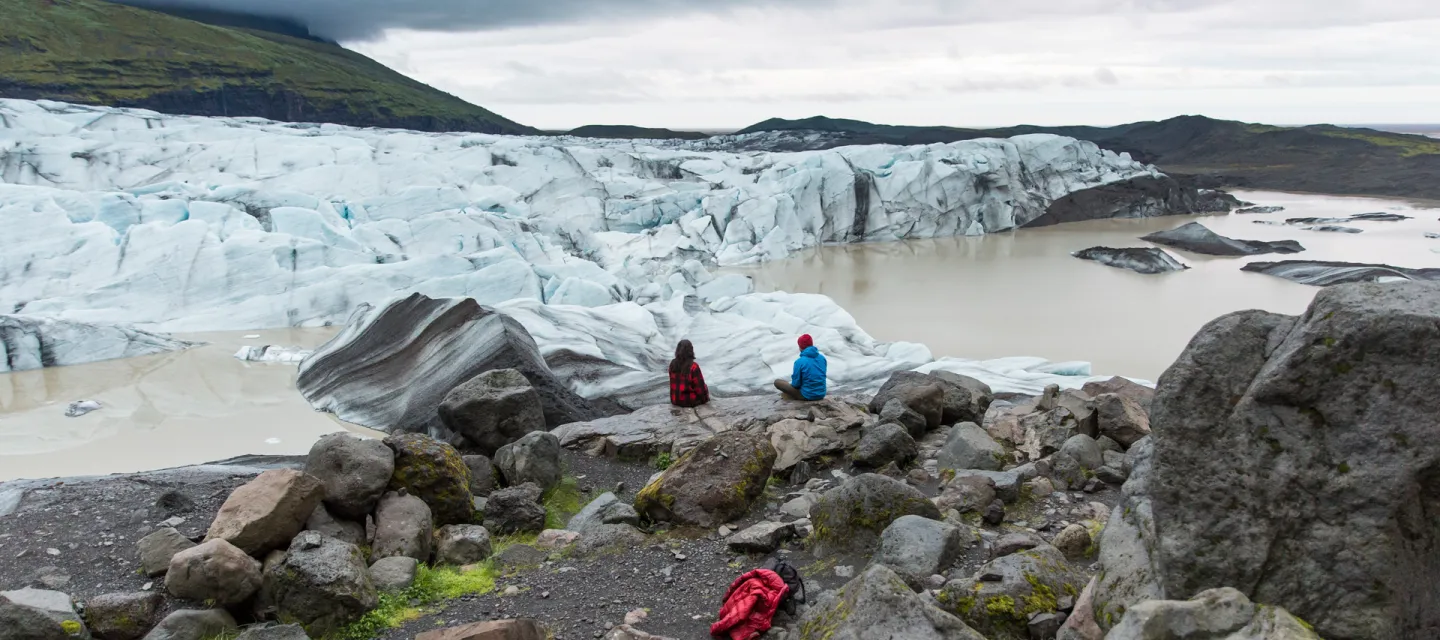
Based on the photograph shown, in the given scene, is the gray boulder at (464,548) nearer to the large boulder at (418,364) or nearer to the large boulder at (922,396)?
the large boulder at (418,364)

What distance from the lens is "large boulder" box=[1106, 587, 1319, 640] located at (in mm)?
2475

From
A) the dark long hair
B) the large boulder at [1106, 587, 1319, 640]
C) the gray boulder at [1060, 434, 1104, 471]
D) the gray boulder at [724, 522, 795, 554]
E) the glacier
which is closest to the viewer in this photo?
the large boulder at [1106, 587, 1319, 640]

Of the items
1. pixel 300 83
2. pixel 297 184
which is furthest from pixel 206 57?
pixel 297 184

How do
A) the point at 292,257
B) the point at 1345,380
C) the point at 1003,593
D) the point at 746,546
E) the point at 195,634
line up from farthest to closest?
1. the point at 292,257
2. the point at 746,546
3. the point at 195,634
4. the point at 1003,593
5. the point at 1345,380

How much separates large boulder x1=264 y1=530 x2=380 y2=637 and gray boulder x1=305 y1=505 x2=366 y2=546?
61 centimetres

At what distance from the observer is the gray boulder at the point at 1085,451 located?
6.00 meters

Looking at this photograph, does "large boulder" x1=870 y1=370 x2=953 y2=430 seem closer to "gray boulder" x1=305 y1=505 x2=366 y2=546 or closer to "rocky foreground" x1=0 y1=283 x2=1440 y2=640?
"rocky foreground" x1=0 y1=283 x2=1440 y2=640

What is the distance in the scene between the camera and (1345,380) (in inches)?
104

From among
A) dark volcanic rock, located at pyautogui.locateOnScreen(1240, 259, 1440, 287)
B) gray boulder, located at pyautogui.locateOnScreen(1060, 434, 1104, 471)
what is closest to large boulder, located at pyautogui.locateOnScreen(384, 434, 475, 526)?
gray boulder, located at pyautogui.locateOnScreen(1060, 434, 1104, 471)

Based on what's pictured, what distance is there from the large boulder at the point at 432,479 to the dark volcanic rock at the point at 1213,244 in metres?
26.0

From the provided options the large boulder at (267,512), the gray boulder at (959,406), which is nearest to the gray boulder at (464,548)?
the large boulder at (267,512)

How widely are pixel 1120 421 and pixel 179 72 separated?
62.3 m

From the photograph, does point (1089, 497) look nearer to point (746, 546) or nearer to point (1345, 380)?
point (746, 546)

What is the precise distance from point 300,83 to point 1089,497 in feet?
219
